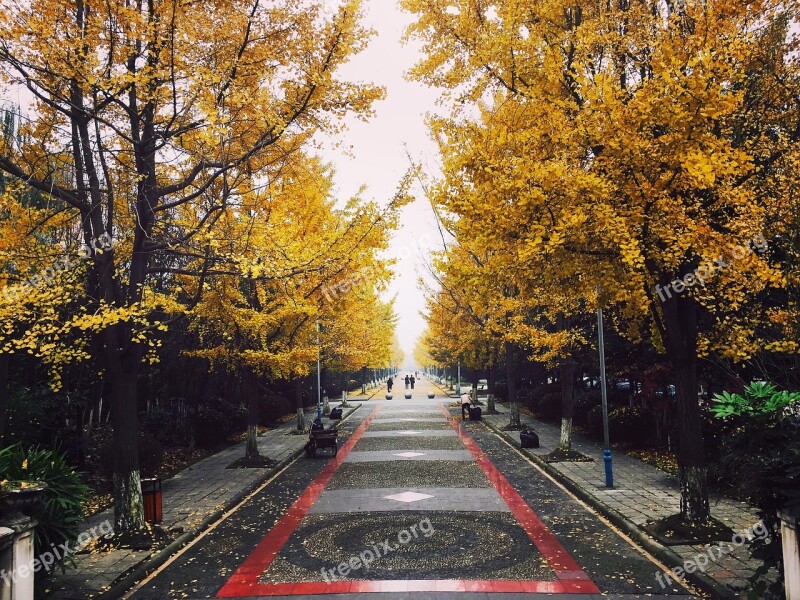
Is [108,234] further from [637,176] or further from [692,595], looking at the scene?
[692,595]

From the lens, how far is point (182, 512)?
1098 cm

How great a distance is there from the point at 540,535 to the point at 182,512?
6.57 m

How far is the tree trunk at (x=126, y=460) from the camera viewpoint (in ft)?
30.4

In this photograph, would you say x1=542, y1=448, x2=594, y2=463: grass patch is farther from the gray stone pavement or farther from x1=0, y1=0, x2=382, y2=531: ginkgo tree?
x1=0, y1=0, x2=382, y2=531: ginkgo tree

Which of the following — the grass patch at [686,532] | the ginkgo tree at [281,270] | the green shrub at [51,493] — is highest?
the ginkgo tree at [281,270]

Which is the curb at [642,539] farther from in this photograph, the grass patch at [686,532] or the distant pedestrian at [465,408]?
the distant pedestrian at [465,408]

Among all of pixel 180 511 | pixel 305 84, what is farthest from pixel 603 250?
pixel 180 511

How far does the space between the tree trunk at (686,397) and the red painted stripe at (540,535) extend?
85.8 inches

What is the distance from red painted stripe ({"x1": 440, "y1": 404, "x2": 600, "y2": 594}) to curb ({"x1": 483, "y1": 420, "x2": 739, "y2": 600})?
1245 mm

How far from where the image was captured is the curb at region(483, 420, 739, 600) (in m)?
6.84

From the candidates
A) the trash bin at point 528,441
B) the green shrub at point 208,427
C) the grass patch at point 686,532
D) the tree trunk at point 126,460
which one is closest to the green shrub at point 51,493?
the tree trunk at point 126,460

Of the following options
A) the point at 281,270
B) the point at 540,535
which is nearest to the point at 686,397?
the point at 540,535

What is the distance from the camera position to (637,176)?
8.59 m

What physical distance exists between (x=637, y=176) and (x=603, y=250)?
119cm
